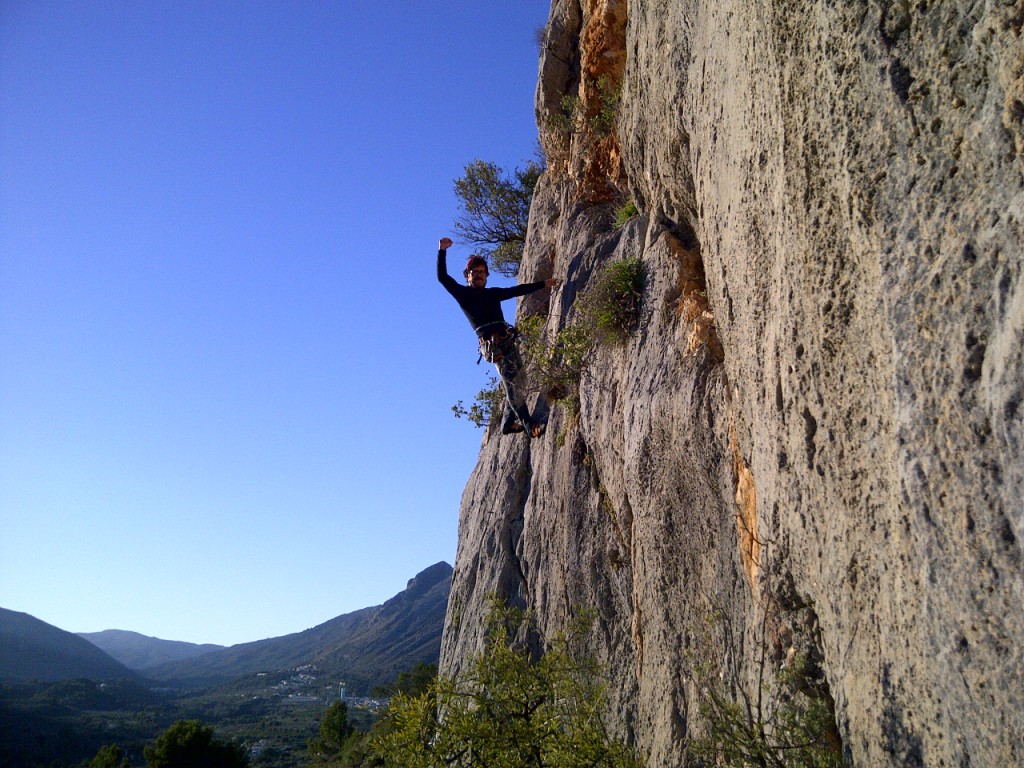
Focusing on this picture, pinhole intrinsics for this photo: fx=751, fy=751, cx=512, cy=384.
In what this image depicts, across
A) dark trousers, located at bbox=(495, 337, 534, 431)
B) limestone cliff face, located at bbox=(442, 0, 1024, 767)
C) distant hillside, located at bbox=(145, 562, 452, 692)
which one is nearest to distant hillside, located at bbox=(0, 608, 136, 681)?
distant hillside, located at bbox=(145, 562, 452, 692)

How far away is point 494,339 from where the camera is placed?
10516 mm

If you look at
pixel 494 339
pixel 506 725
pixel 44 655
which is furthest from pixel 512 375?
pixel 44 655

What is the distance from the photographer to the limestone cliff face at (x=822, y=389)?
2.91m

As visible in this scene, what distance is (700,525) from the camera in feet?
20.6

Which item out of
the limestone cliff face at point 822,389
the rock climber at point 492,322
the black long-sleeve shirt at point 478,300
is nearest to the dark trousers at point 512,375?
the rock climber at point 492,322

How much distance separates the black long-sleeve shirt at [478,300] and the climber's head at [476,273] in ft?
1.01

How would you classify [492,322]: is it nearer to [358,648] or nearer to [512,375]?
[512,375]

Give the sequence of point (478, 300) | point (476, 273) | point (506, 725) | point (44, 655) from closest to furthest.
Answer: point (506, 725) → point (478, 300) → point (476, 273) → point (44, 655)

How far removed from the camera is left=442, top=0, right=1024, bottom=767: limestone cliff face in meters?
2.91

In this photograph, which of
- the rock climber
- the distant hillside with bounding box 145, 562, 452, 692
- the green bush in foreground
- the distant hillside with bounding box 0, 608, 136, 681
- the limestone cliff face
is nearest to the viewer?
the limestone cliff face

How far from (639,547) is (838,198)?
13.8 ft

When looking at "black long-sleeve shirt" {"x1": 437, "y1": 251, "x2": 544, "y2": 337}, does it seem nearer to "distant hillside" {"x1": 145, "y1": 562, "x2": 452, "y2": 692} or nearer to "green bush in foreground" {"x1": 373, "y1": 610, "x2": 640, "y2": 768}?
"green bush in foreground" {"x1": 373, "y1": 610, "x2": 640, "y2": 768}

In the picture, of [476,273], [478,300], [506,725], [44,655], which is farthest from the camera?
[44,655]

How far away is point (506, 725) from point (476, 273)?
676 centimetres
